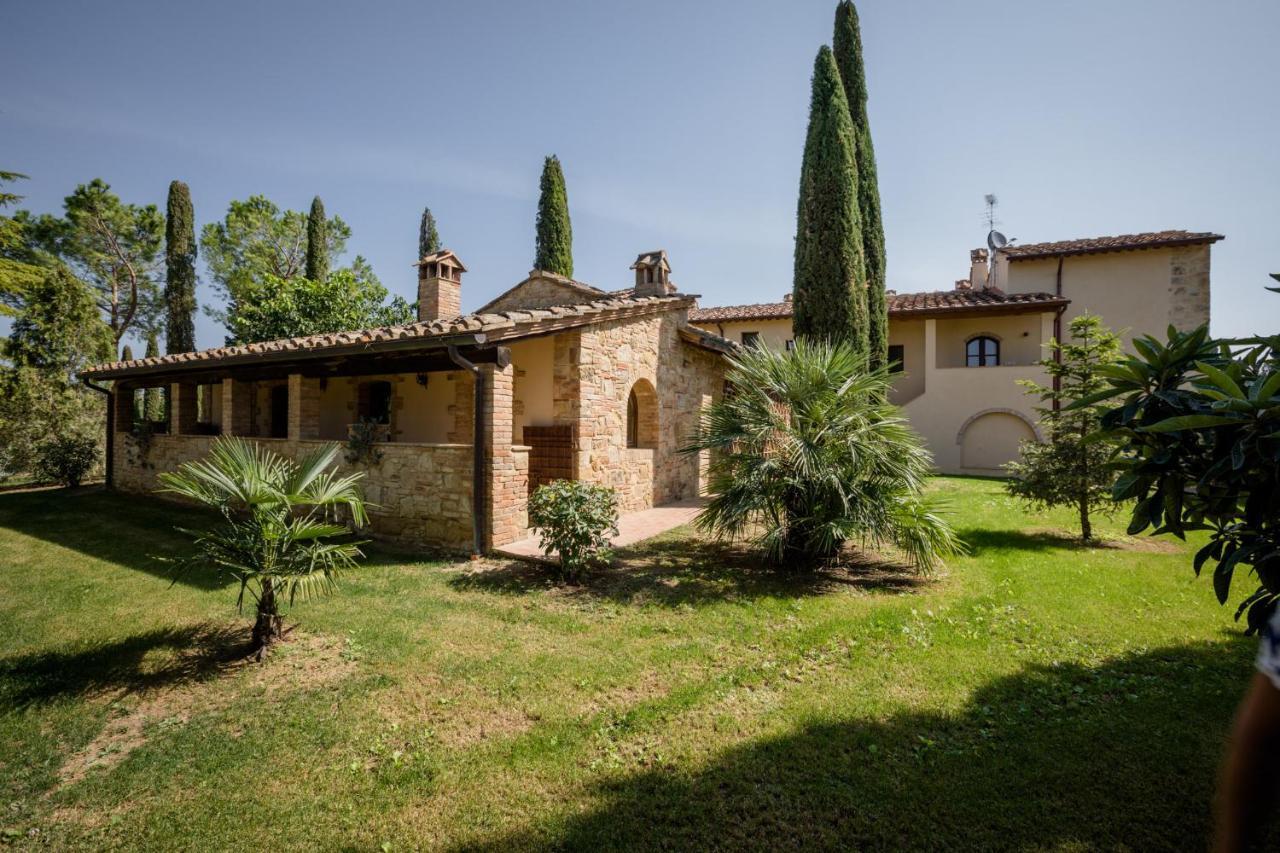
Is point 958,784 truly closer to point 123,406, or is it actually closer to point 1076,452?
point 1076,452

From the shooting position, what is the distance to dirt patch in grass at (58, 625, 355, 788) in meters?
3.37

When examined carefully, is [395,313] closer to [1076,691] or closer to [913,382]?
[913,382]

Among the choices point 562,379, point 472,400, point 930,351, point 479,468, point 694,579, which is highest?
point 930,351

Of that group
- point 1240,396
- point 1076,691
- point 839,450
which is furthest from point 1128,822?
point 839,450

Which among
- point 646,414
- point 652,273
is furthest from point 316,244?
point 646,414

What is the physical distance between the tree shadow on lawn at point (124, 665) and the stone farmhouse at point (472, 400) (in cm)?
315

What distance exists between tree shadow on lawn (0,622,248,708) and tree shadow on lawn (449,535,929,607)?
235cm

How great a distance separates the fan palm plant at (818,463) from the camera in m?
6.33

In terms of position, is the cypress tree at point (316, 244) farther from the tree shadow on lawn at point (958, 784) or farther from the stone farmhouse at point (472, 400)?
the tree shadow on lawn at point (958, 784)

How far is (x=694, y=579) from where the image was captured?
6500mm

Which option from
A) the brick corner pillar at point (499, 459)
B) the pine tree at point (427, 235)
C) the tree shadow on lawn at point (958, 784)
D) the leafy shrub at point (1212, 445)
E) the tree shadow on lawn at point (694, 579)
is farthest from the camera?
the pine tree at point (427, 235)

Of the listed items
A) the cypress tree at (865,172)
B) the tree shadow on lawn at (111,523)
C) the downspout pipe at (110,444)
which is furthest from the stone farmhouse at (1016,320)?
the downspout pipe at (110,444)

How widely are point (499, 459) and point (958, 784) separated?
607 cm

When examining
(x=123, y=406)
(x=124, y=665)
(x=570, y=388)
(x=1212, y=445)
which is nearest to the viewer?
(x=1212, y=445)
